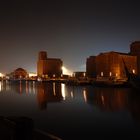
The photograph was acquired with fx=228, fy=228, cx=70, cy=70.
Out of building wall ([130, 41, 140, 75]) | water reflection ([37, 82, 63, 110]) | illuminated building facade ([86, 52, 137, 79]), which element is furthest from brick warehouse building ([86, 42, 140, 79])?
water reflection ([37, 82, 63, 110])

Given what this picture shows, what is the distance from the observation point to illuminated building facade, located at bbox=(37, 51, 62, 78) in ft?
566

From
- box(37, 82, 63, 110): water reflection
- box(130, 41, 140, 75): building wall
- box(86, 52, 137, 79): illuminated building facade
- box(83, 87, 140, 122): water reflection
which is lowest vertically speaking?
box(83, 87, 140, 122): water reflection

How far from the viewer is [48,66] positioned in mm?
173000

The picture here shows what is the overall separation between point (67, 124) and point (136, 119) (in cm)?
484

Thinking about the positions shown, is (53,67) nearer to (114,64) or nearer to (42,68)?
(42,68)

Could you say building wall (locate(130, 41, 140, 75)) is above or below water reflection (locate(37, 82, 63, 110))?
above

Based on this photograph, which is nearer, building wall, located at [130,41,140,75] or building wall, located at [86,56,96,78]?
building wall, located at [130,41,140,75]

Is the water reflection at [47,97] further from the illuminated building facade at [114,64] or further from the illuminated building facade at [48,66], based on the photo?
the illuminated building facade at [48,66]

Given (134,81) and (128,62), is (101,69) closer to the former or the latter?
(128,62)

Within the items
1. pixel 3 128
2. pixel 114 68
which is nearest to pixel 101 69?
pixel 114 68

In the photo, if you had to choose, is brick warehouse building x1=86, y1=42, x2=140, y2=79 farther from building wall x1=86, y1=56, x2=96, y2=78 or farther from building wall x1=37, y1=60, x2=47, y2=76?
building wall x1=37, y1=60, x2=47, y2=76

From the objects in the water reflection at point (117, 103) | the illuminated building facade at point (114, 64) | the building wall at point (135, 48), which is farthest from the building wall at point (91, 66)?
the water reflection at point (117, 103)

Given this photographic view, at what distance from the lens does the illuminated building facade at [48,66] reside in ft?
566

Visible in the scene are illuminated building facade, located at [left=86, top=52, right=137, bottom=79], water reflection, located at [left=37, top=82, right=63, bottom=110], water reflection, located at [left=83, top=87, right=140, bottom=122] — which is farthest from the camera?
illuminated building facade, located at [left=86, top=52, right=137, bottom=79]
